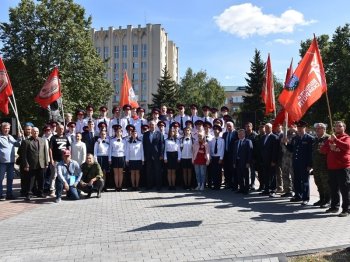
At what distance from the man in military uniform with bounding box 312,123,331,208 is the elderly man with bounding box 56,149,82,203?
634 centimetres

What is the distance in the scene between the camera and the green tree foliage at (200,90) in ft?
230

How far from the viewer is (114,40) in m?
96.6

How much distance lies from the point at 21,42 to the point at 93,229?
3135 centimetres

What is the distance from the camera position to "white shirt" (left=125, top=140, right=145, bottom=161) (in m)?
13.0

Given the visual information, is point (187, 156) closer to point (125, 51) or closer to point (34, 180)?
point (34, 180)

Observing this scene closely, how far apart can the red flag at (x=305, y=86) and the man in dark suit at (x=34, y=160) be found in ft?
22.4

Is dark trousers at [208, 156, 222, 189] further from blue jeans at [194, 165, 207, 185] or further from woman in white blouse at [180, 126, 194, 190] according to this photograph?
woman in white blouse at [180, 126, 194, 190]

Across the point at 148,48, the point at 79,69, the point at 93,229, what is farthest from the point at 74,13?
the point at 148,48

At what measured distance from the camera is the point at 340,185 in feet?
28.9

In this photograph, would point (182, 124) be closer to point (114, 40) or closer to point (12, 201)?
point (12, 201)

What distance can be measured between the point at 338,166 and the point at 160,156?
5942 mm

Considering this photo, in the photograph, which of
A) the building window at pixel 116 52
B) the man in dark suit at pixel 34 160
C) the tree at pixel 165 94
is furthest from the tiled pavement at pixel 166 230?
the building window at pixel 116 52

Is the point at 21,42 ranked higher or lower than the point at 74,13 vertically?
lower

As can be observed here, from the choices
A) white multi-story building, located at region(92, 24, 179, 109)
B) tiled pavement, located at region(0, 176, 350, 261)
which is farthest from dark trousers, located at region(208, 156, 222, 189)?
white multi-story building, located at region(92, 24, 179, 109)
